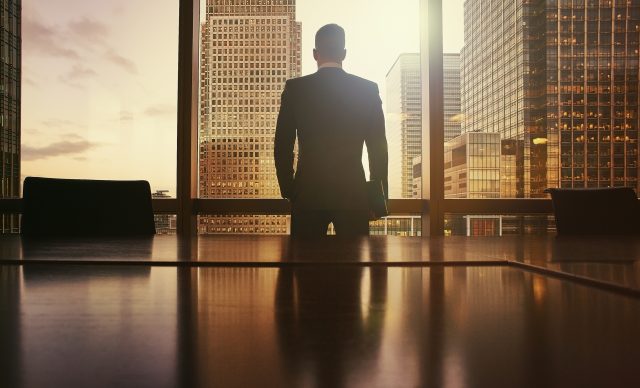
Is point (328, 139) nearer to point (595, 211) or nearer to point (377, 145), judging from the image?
point (377, 145)

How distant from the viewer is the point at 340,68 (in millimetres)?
2385

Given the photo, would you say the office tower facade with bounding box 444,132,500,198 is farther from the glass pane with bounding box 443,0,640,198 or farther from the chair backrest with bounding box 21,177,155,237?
the chair backrest with bounding box 21,177,155,237

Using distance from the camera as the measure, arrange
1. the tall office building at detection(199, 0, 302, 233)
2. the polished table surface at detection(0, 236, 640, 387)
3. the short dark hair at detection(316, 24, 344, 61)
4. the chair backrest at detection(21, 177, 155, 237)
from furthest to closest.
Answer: the tall office building at detection(199, 0, 302, 233) < the short dark hair at detection(316, 24, 344, 61) < the chair backrest at detection(21, 177, 155, 237) < the polished table surface at detection(0, 236, 640, 387)

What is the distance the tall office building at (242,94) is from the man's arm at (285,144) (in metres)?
1.63

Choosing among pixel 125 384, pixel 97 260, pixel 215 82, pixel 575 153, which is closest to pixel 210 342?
pixel 125 384

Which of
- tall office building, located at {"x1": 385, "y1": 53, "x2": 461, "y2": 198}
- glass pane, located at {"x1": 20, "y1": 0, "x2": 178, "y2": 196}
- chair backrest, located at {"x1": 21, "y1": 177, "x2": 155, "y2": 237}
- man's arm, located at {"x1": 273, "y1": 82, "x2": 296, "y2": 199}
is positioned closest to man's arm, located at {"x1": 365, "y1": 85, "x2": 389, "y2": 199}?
man's arm, located at {"x1": 273, "y1": 82, "x2": 296, "y2": 199}

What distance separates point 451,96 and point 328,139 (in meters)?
2.32

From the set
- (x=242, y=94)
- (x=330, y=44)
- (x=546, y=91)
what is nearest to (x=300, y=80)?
(x=330, y=44)

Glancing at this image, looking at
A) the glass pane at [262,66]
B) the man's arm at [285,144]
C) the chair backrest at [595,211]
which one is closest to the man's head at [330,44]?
the man's arm at [285,144]

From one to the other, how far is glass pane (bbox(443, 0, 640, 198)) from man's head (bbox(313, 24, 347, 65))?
211 cm

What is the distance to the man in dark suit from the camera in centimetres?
231

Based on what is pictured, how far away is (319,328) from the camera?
31cm

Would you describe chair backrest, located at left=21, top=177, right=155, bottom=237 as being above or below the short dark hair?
below

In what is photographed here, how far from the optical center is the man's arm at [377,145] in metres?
2.39
